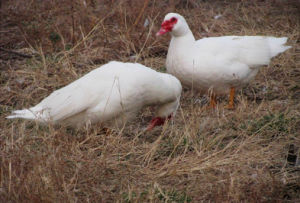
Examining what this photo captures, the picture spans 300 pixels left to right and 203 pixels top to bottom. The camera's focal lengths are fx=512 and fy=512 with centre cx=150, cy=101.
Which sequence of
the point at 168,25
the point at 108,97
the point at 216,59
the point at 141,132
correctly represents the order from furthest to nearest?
the point at 168,25 < the point at 216,59 < the point at 108,97 < the point at 141,132

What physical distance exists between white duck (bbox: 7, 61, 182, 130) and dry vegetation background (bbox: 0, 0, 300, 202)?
0.15 metres

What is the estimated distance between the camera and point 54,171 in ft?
10.8

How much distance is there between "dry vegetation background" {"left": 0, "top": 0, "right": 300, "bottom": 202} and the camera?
340cm

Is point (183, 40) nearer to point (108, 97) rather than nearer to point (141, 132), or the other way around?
point (108, 97)

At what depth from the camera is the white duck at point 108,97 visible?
14.0ft

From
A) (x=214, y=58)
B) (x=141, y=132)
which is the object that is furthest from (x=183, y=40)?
(x=141, y=132)

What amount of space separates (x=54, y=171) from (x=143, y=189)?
2.18ft

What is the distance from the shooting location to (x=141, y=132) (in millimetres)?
4109

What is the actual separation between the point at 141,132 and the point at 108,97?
1.40ft

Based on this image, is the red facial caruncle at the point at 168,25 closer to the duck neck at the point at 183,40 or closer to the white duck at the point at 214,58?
the white duck at the point at 214,58

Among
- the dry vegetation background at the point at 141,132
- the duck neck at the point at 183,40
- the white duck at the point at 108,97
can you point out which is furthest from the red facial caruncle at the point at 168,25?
the white duck at the point at 108,97

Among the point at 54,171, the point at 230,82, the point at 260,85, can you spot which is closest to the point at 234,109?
the point at 230,82

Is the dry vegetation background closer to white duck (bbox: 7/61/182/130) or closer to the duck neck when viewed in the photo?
white duck (bbox: 7/61/182/130)

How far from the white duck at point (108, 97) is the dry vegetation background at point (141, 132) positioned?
0.15m
